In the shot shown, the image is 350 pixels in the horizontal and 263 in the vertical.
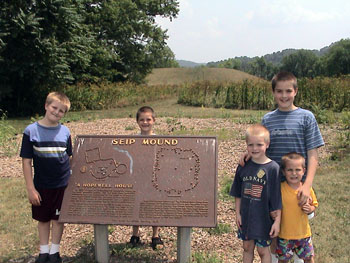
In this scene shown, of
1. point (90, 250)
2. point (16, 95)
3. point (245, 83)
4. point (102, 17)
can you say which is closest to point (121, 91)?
point (16, 95)

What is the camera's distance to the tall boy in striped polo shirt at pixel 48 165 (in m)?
3.49

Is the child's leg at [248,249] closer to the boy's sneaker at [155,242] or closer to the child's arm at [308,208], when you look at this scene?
the child's arm at [308,208]

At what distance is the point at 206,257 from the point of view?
3861 millimetres

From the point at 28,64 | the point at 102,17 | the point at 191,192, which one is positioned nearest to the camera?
the point at 191,192

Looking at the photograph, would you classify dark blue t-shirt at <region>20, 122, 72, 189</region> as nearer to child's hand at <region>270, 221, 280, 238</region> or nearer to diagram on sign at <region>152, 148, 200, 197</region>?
diagram on sign at <region>152, 148, 200, 197</region>

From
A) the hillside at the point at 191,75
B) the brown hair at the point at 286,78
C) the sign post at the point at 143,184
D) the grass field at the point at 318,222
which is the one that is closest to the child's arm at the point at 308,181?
the brown hair at the point at 286,78

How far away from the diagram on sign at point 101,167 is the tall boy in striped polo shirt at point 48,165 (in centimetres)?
20

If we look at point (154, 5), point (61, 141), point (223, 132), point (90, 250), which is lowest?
point (90, 250)

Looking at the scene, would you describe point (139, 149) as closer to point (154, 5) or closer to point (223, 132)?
Result: point (223, 132)

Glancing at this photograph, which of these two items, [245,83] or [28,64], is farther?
[245,83]

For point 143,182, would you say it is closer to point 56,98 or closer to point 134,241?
point 134,241

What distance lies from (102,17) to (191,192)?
1030 inches

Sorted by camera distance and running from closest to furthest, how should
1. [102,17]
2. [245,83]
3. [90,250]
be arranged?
[90,250] < [245,83] < [102,17]

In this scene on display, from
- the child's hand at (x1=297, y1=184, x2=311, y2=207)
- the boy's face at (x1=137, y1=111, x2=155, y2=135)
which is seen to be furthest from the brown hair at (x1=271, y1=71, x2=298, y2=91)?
the boy's face at (x1=137, y1=111, x2=155, y2=135)
